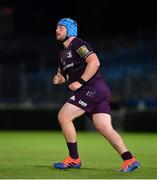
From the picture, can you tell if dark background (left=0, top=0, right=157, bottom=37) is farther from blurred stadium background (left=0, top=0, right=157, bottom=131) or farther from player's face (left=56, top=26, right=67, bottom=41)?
player's face (left=56, top=26, right=67, bottom=41)

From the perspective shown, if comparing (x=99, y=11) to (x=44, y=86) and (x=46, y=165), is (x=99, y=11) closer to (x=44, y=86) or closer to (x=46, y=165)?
(x=44, y=86)

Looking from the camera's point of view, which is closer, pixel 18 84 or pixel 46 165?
pixel 46 165

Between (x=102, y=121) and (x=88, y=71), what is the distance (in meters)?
0.68

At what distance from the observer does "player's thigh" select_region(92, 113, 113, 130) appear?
9.61 metres

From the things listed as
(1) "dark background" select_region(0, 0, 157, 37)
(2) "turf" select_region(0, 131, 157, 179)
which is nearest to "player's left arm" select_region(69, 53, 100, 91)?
(2) "turf" select_region(0, 131, 157, 179)

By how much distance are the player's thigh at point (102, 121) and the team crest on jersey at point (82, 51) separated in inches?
31.5

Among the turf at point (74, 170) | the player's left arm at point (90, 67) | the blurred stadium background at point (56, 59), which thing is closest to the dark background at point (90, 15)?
the blurred stadium background at point (56, 59)

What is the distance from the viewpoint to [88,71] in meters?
9.53

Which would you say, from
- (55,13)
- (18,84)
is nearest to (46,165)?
(18,84)

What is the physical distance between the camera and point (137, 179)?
854cm

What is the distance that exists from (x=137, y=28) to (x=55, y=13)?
4.41 meters

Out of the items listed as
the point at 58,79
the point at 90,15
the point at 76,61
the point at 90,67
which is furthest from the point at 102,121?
the point at 90,15

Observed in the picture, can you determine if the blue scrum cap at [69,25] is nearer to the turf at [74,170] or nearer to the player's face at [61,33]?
the player's face at [61,33]

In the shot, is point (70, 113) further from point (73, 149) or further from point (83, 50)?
point (83, 50)
